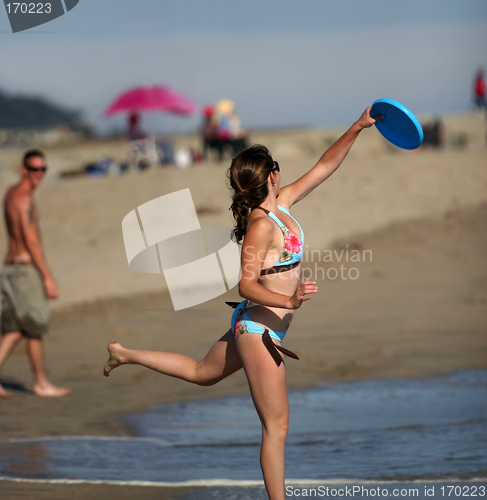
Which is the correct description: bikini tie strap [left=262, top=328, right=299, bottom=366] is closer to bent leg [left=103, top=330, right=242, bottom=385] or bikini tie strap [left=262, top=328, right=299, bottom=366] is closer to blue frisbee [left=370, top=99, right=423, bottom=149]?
bent leg [left=103, top=330, right=242, bottom=385]

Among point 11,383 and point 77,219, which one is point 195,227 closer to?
point 77,219

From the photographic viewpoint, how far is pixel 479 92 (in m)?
24.5

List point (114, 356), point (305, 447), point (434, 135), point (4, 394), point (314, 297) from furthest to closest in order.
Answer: point (434, 135) < point (314, 297) < point (4, 394) < point (305, 447) < point (114, 356)

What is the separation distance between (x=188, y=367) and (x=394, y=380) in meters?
3.76

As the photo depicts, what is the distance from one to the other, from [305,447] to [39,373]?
266 cm

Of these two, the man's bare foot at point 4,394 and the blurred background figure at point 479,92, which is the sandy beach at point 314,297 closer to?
the man's bare foot at point 4,394

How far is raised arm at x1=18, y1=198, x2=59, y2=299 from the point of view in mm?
6312

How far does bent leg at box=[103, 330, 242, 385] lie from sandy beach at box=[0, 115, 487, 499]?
77 cm

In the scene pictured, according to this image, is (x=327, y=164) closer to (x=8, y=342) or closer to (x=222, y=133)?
(x=8, y=342)

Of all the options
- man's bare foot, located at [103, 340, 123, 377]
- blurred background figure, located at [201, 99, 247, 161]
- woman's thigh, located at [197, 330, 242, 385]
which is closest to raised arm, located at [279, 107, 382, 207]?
woman's thigh, located at [197, 330, 242, 385]

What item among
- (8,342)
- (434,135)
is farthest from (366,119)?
(434,135)

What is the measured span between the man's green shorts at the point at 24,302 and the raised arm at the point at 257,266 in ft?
11.6

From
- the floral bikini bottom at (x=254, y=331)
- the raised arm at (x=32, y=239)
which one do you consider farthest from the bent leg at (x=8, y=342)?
the floral bikini bottom at (x=254, y=331)

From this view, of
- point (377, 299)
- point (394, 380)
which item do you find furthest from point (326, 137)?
point (394, 380)
